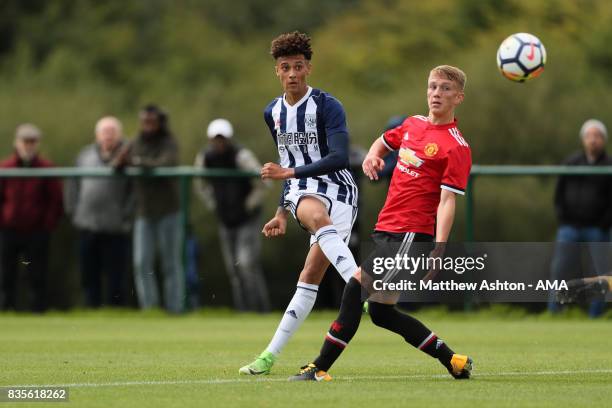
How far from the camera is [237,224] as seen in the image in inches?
703

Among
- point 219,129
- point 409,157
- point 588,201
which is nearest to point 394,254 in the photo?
point 409,157

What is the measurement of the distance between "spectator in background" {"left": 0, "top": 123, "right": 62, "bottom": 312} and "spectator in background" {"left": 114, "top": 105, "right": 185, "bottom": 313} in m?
1.12

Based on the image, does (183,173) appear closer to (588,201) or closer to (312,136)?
(588,201)

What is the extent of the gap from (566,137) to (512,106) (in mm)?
1179

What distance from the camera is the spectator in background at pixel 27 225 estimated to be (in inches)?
713

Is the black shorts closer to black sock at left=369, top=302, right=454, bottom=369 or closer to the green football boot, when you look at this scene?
black sock at left=369, top=302, right=454, bottom=369

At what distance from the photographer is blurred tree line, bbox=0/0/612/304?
68.0 ft

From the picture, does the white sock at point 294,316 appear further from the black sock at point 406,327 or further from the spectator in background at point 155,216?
the spectator in background at point 155,216

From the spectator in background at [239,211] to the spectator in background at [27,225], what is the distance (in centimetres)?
199

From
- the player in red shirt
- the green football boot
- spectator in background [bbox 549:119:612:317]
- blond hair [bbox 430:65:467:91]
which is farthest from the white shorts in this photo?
spectator in background [bbox 549:119:612:317]

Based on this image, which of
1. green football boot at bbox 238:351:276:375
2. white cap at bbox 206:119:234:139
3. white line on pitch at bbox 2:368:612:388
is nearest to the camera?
white line on pitch at bbox 2:368:612:388

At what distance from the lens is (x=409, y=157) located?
9.08 metres

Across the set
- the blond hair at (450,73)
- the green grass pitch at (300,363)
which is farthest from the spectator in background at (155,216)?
the blond hair at (450,73)

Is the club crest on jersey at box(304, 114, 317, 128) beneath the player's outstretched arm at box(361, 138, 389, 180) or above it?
above
